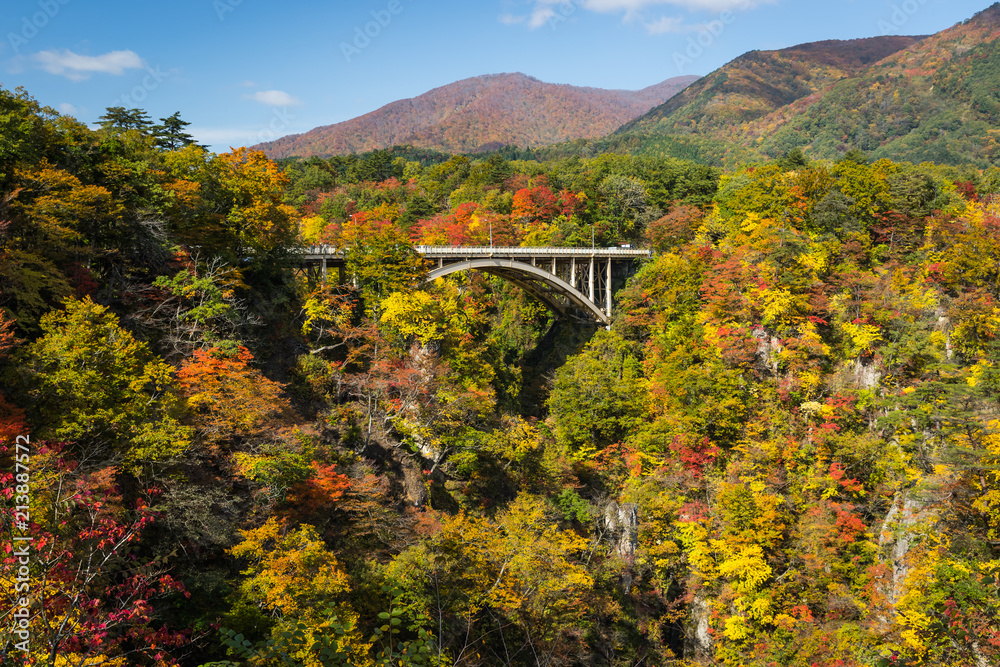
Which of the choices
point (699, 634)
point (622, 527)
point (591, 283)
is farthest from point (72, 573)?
point (591, 283)

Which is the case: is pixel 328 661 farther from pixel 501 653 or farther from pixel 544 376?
pixel 544 376

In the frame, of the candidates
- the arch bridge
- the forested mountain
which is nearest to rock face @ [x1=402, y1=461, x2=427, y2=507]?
the arch bridge

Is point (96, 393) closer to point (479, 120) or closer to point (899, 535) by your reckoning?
point (899, 535)

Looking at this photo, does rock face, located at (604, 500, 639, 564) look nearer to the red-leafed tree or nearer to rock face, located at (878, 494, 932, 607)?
rock face, located at (878, 494, 932, 607)

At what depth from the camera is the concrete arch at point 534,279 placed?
31438 mm

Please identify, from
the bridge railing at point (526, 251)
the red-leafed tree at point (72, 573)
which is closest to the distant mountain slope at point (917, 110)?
the bridge railing at point (526, 251)

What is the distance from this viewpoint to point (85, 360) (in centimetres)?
1339

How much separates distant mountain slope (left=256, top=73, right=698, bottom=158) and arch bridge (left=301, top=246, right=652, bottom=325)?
85161mm

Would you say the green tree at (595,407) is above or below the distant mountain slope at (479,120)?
below

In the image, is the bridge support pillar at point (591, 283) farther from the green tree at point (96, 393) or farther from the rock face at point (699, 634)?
the green tree at point (96, 393)

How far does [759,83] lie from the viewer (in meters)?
131

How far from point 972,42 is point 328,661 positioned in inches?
5329

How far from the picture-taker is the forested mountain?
78312mm

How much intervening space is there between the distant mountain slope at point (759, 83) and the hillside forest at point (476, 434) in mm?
89511
